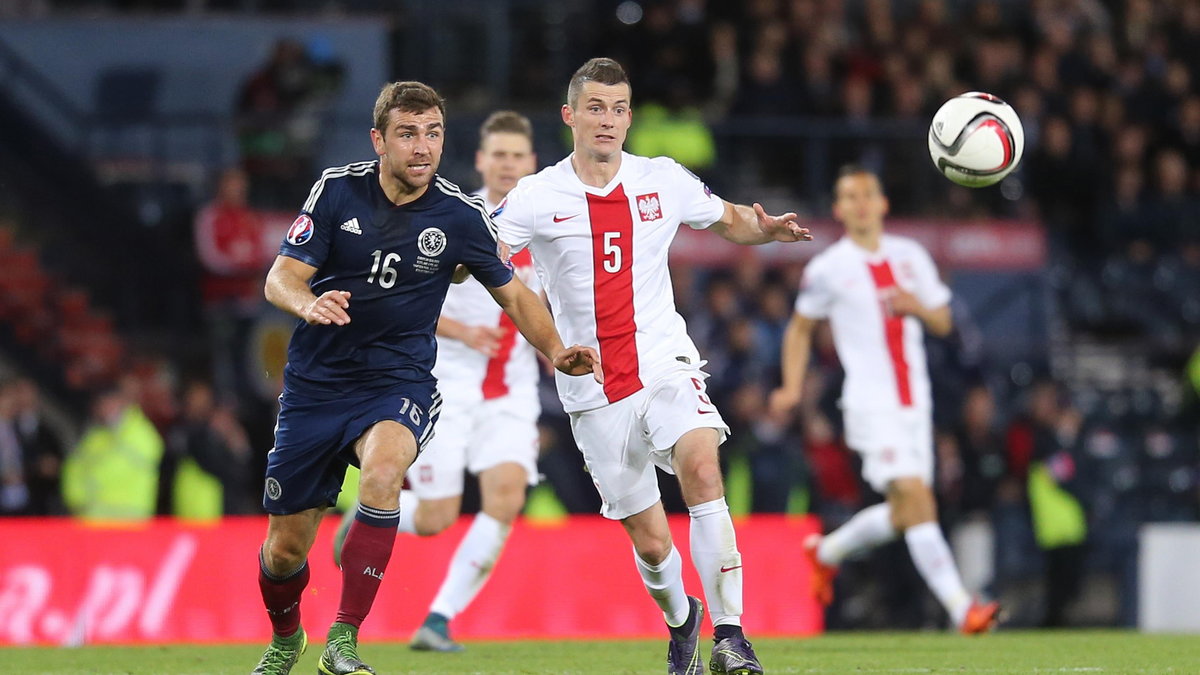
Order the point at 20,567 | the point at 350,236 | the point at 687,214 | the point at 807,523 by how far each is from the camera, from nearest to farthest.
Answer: the point at 350,236 < the point at 687,214 < the point at 20,567 < the point at 807,523

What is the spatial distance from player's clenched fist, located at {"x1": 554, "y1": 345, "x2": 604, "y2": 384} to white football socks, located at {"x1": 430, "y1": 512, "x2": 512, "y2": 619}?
2.99 metres

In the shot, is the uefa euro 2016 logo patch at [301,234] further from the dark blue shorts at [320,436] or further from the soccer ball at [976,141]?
the soccer ball at [976,141]

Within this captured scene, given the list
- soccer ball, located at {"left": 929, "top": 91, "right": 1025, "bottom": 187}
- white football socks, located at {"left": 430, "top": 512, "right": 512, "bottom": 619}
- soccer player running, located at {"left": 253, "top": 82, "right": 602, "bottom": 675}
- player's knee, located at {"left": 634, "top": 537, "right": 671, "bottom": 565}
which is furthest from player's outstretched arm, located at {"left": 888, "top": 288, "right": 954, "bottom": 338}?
soccer player running, located at {"left": 253, "top": 82, "right": 602, "bottom": 675}

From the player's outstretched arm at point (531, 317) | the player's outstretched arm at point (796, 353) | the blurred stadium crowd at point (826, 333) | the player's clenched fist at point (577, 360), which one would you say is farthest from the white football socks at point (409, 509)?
the blurred stadium crowd at point (826, 333)

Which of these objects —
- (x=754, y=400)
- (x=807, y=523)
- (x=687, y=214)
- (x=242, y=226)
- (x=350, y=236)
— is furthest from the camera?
(x=242, y=226)

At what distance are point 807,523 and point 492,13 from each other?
881 cm

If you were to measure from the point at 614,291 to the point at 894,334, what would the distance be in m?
4.03

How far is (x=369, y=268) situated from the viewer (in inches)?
272

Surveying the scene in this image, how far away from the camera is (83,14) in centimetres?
1938

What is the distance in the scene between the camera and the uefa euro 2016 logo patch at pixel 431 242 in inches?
274

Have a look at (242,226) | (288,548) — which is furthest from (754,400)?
(288,548)

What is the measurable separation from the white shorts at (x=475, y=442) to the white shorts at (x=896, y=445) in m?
2.35

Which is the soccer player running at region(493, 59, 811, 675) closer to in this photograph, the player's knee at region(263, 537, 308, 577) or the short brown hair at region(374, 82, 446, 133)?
the short brown hair at region(374, 82, 446, 133)

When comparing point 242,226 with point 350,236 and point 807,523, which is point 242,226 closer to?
point 807,523
